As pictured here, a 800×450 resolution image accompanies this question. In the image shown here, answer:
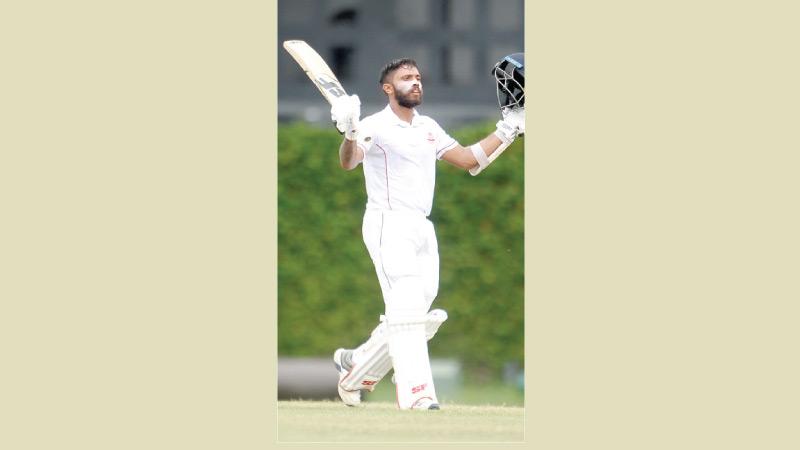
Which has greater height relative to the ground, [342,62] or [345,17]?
[345,17]

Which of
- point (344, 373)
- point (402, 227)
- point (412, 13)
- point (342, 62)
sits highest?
point (412, 13)

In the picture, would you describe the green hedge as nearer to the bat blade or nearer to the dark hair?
the dark hair

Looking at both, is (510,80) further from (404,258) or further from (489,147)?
(404,258)

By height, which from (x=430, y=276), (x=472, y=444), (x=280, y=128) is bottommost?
(x=472, y=444)

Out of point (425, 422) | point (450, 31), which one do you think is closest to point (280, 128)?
point (450, 31)

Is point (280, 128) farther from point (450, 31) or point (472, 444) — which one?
point (472, 444)

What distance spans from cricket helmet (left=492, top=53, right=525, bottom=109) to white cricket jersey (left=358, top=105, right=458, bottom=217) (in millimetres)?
666

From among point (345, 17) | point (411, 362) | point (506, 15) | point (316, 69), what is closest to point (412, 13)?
point (345, 17)

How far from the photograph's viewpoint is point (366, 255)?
42.6 ft

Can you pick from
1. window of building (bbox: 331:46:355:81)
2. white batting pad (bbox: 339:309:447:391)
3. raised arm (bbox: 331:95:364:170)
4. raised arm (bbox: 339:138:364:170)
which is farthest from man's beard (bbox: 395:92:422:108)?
white batting pad (bbox: 339:309:447:391)

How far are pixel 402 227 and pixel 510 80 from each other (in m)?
1.19

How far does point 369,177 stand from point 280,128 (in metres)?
1.71

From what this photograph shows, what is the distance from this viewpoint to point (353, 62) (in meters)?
12.7

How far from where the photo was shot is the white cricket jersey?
11531 mm
